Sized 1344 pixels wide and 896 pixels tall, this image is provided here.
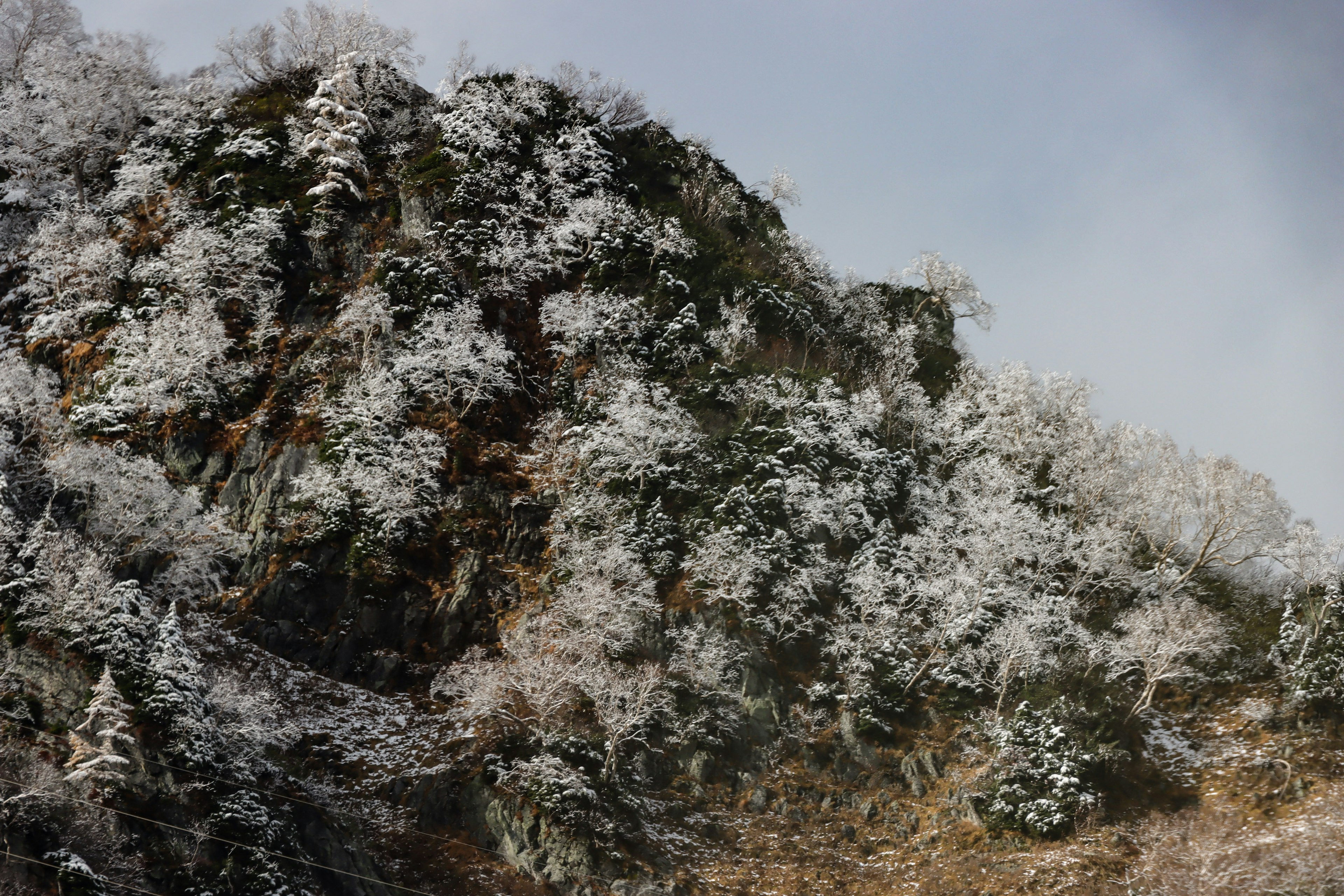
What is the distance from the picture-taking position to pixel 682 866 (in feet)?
80.3

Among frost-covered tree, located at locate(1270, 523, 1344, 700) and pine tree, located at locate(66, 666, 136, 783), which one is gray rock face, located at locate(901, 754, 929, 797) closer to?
frost-covered tree, located at locate(1270, 523, 1344, 700)

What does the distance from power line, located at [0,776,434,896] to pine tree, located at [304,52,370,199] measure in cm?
3103

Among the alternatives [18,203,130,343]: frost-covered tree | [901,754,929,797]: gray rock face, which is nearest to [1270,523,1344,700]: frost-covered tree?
[901,754,929,797]: gray rock face

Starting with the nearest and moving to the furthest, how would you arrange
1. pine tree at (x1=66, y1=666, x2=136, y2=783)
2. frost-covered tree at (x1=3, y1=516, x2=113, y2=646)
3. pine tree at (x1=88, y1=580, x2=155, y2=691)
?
pine tree at (x1=66, y1=666, x2=136, y2=783) < pine tree at (x1=88, y1=580, x2=155, y2=691) < frost-covered tree at (x1=3, y1=516, x2=113, y2=646)

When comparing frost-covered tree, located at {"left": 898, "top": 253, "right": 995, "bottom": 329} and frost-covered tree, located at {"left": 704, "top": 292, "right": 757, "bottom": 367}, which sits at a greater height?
frost-covered tree, located at {"left": 898, "top": 253, "right": 995, "bottom": 329}

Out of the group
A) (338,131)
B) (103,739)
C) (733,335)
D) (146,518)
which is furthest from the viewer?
(338,131)

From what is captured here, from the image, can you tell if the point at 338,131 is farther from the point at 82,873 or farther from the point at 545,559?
the point at 82,873

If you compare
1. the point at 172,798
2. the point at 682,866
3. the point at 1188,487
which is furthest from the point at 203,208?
the point at 1188,487

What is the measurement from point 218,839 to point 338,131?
3583 centimetres

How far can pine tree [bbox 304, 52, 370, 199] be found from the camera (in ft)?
138

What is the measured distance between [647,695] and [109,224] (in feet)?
124

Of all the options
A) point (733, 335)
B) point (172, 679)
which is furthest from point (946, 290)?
point (172, 679)

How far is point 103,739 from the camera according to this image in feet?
67.0

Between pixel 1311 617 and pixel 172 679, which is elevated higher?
pixel 1311 617
